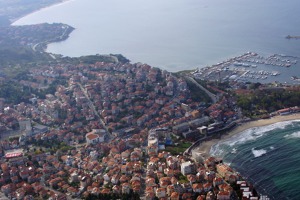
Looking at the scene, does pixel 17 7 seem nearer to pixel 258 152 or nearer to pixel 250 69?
pixel 250 69

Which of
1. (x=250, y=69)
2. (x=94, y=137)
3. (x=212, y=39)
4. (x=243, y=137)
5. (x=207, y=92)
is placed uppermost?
(x=94, y=137)

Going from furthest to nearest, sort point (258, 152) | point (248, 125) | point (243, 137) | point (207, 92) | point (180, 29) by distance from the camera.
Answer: point (180, 29) < point (207, 92) < point (248, 125) < point (243, 137) < point (258, 152)

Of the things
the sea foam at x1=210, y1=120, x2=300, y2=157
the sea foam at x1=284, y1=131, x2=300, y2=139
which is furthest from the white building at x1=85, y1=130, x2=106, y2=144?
the sea foam at x1=284, y1=131, x2=300, y2=139

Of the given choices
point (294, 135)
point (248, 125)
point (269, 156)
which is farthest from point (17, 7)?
point (269, 156)

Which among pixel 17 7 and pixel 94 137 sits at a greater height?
pixel 17 7

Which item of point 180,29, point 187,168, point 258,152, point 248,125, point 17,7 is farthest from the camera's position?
point 17,7

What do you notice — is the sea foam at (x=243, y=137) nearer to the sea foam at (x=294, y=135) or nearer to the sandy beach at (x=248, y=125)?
the sandy beach at (x=248, y=125)

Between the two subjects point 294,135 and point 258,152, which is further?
point 294,135
